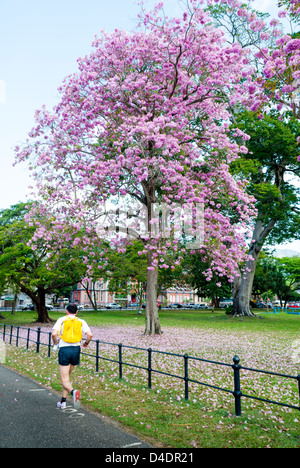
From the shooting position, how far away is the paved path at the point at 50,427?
5195mm

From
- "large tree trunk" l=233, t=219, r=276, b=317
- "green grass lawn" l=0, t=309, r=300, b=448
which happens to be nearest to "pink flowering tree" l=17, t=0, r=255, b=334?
"green grass lawn" l=0, t=309, r=300, b=448

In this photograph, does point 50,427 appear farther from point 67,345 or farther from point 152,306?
point 152,306

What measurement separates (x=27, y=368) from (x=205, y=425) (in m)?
7.51

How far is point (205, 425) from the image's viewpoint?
244 inches

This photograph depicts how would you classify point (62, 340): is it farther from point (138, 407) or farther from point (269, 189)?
point (269, 189)

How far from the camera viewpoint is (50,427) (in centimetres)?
587

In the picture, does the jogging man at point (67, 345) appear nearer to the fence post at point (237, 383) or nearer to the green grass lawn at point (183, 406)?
the green grass lawn at point (183, 406)

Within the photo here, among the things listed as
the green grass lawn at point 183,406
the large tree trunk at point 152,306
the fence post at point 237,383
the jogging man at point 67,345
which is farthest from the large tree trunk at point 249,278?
the jogging man at point 67,345

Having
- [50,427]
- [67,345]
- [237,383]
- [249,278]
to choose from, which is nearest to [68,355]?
[67,345]

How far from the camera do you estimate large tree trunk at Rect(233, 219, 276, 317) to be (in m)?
Result: 33.4

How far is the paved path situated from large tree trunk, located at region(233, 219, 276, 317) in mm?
28182

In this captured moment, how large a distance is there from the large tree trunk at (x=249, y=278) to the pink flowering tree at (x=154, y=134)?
1519 cm

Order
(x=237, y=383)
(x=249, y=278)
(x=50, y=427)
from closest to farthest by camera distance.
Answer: (x=50, y=427)
(x=237, y=383)
(x=249, y=278)

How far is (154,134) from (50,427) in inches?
515
